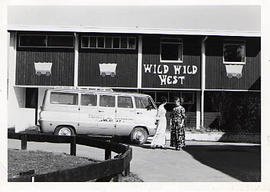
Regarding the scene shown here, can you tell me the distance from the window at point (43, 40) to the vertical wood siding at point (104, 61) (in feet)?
3.39

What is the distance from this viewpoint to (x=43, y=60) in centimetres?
1823

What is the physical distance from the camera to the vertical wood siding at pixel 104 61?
18250mm

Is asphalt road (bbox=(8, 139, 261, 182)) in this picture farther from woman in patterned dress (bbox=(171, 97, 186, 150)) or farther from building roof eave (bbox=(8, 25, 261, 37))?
building roof eave (bbox=(8, 25, 261, 37))

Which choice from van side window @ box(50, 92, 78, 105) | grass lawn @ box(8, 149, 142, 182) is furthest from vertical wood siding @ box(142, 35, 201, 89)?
grass lawn @ box(8, 149, 142, 182)

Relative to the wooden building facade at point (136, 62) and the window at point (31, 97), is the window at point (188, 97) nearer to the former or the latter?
→ the wooden building facade at point (136, 62)

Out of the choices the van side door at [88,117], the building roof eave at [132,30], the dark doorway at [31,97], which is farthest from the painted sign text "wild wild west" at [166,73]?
the dark doorway at [31,97]

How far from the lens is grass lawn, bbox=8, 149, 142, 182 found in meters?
8.60

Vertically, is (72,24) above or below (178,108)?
above

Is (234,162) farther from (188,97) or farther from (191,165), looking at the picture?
(188,97)

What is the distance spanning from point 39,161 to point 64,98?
4.99 metres

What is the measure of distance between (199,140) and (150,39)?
5337 mm
